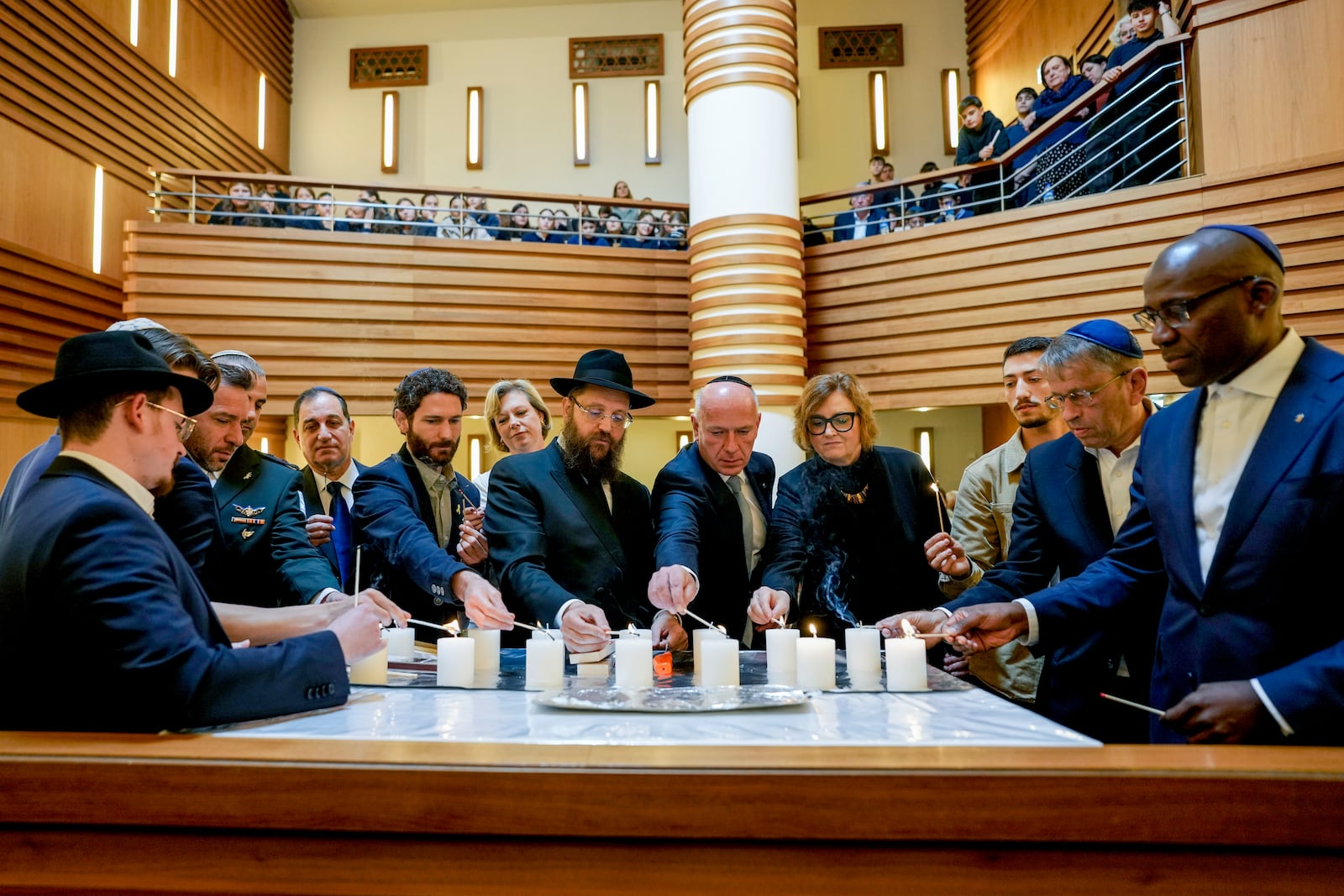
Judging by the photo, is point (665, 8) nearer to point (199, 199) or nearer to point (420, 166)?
point (420, 166)

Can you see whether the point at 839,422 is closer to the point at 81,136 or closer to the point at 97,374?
the point at 97,374

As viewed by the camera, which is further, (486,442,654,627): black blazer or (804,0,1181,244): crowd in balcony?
(804,0,1181,244): crowd in balcony

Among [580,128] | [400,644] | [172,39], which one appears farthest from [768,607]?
[580,128]

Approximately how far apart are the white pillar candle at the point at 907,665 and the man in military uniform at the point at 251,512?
5.56 feet

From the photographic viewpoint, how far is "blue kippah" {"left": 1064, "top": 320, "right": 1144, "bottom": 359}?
7.68 ft

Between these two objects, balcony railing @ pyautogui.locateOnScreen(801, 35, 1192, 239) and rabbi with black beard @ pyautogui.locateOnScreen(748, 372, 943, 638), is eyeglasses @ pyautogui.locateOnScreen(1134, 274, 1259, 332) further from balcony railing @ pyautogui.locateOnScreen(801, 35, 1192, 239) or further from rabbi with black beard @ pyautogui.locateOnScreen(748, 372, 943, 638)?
balcony railing @ pyautogui.locateOnScreen(801, 35, 1192, 239)

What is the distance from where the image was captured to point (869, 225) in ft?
29.5

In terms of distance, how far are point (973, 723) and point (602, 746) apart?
61 centimetres

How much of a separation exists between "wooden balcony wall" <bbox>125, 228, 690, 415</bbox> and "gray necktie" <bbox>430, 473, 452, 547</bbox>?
5481 mm

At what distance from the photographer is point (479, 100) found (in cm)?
1270

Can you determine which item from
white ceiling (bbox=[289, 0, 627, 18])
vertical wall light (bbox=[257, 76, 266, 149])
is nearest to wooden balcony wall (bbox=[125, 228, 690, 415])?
vertical wall light (bbox=[257, 76, 266, 149])

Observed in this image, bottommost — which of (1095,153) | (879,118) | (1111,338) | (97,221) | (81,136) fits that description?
(1111,338)

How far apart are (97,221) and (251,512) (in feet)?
25.9

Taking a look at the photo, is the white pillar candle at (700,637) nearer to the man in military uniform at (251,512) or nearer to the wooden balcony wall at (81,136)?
the man in military uniform at (251,512)
